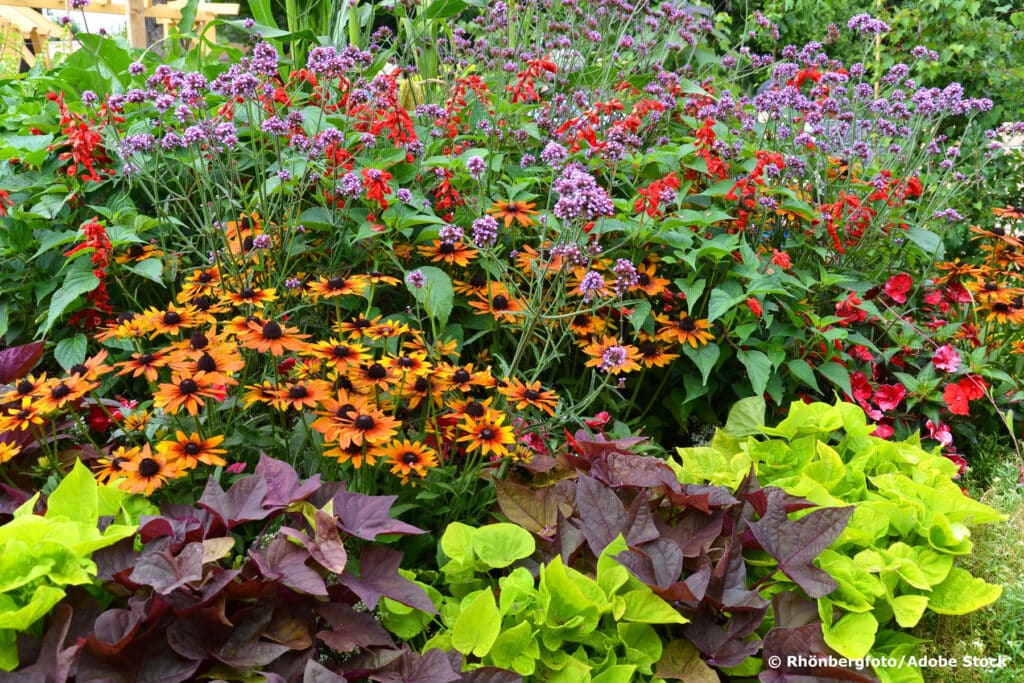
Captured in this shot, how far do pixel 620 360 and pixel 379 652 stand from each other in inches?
30.7

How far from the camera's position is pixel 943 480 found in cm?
199

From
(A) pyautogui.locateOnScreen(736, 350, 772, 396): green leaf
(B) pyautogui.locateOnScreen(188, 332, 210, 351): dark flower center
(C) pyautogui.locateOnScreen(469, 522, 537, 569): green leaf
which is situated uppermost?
(B) pyautogui.locateOnScreen(188, 332, 210, 351): dark flower center

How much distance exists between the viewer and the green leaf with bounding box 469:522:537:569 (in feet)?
5.19

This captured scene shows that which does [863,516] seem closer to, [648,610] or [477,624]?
[648,610]

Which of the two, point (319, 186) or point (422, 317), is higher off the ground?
point (319, 186)

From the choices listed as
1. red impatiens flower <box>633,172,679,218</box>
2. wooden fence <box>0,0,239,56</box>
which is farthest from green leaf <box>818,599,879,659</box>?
wooden fence <box>0,0,239,56</box>

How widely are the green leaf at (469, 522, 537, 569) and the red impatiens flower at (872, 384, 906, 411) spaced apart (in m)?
1.50

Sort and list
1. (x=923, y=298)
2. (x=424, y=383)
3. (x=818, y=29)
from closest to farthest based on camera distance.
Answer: (x=424, y=383) → (x=923, y=298) → (x=818, y=29)

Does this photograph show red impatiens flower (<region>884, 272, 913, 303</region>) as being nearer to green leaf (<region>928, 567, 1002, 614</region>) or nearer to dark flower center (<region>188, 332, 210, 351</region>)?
green leaf (<region>928, 567, 1002, 614</region>)

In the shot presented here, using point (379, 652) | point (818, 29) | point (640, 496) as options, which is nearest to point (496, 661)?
point (379, 652)

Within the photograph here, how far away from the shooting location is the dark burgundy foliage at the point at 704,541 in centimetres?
149

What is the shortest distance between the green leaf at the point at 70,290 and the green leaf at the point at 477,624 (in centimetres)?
138

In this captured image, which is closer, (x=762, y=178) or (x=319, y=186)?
(x=319, y=186)

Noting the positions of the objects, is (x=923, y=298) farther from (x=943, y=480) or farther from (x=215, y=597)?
(x=215, y=597)
